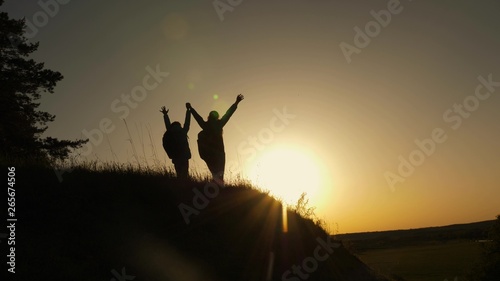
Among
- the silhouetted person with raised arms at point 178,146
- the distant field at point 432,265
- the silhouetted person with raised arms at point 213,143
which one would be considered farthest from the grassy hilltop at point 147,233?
the distant field at point 432,265

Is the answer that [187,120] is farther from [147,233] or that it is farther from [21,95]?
[21,95]

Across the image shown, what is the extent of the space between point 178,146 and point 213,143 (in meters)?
1.07

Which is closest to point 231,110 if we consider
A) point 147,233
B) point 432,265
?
point 147,233

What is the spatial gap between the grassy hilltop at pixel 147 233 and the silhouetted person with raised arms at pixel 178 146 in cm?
63

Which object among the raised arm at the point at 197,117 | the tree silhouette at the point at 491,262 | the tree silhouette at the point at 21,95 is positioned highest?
the tree silhouette at the point at 21,95

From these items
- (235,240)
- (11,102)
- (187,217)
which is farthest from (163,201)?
(11,102)

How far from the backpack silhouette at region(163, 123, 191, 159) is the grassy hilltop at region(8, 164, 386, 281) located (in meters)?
0.89

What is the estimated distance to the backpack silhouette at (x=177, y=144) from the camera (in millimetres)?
11984

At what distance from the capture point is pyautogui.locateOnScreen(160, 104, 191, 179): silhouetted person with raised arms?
1191cm

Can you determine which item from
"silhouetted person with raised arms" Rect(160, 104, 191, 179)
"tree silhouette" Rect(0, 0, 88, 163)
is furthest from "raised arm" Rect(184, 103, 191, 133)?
"tree silhouette" Rect(0, 0, 88, 163)

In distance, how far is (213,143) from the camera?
12.5 m

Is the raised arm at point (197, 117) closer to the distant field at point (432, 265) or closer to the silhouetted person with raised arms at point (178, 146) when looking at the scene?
the silhouetted person with raised arms at point (178, 146)

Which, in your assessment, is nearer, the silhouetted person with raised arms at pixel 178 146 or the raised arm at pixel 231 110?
the silhouetted person with raised arms at pixel 178 146

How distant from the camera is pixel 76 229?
770 cm
